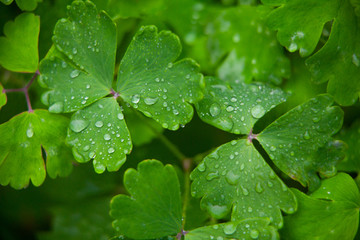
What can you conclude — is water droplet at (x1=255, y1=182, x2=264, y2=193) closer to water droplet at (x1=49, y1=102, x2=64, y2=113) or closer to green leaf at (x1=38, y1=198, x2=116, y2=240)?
water droplet at (x1=49, y1=102, x2=64, y2=113)

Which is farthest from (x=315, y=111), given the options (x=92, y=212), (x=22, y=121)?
(x=92, y=212)

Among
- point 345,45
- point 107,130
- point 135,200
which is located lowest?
point 135,200

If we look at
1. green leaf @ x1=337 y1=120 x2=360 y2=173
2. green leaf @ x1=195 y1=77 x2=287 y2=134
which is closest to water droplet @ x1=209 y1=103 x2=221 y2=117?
green leaf @ x1=195 y1=77 x2=287 y2=134

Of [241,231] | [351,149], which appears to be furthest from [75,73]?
[351,149]

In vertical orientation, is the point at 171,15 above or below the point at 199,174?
above

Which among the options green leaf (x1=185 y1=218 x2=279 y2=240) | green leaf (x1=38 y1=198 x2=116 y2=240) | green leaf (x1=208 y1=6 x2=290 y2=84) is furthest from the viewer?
green leaf (x1=38 y1=198 x2=116 y2=240)

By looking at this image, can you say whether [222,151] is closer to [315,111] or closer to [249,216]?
[249,216]
